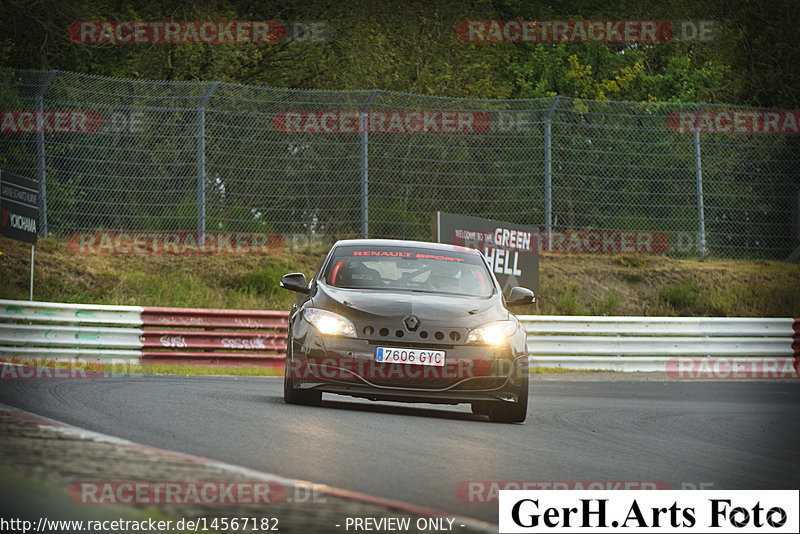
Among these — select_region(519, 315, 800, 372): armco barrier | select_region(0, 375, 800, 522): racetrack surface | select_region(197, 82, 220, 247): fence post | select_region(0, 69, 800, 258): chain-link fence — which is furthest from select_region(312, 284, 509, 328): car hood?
select_region(0, 69, 800, 258): chain-link fence

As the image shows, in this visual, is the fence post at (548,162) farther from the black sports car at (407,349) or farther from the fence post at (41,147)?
the black sports car at (407,349)

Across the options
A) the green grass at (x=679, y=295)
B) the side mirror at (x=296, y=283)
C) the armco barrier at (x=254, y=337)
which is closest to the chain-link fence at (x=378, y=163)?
the green grass at (x=679, y=295)

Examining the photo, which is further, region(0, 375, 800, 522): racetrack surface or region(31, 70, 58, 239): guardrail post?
region(31, 70, 58, 239): guardrail post

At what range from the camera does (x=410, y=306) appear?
9.67 metres

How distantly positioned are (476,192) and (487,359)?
44.4 ft

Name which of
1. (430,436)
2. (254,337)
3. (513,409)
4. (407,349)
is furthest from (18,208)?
(430,436)

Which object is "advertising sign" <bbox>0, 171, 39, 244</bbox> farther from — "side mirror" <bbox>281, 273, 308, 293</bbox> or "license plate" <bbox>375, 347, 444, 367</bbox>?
"license plate" <bbox>375, 347, 444, 367</bbox>

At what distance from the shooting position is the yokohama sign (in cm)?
2169

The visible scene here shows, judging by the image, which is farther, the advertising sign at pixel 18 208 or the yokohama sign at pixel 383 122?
the yokohama sign at pixel 383 122

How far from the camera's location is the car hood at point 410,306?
961cm

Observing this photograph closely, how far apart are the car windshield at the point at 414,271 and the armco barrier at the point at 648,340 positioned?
7.03m

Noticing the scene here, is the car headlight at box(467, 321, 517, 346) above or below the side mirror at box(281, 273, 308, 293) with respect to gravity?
below

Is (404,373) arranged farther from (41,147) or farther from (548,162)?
(548,162)

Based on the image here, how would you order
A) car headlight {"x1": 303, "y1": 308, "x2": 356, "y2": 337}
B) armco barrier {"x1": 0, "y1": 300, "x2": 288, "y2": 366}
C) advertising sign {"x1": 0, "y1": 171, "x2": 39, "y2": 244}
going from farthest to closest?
advertising sign {"x1": 0, "y1": 171, "x2": 39, "y2": 244}, armco barrier {"x1": 0, "y1": 300, "x2": 288, "y2": 366}, car headlight {"x1": 303, "y1": 308, "x2": 356, "y2": 337}
